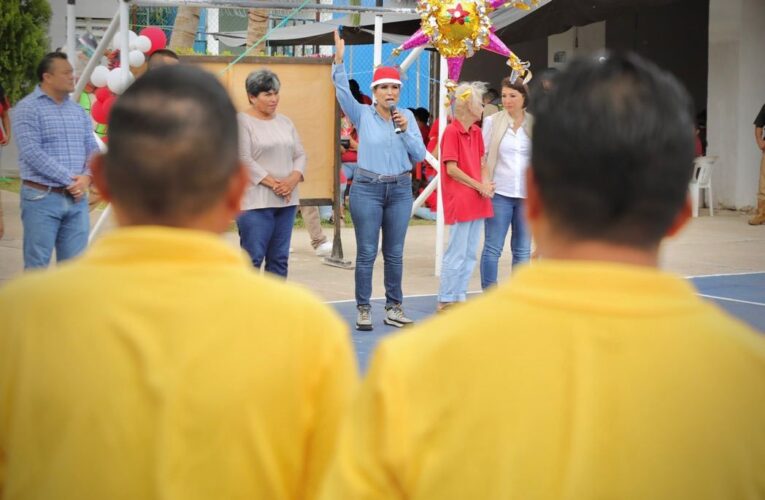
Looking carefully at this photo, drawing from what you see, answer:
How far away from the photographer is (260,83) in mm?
7766

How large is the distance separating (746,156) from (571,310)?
17515mm

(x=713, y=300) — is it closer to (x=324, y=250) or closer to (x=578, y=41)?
(x=324, y=250)

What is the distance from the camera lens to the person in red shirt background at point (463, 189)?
888 cm

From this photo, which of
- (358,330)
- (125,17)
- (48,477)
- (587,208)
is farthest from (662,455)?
(125,17)

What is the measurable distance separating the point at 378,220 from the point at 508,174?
3.97 feet

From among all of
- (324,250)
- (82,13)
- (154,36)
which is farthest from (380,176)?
(82,13)

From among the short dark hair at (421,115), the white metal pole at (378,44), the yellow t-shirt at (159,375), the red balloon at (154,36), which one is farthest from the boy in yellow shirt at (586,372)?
the short dark hair at (421,115)

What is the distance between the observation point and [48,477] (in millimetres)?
1901

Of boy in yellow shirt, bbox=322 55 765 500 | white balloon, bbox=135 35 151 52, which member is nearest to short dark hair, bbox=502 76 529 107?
white balloon, bbox=135 35 151 52

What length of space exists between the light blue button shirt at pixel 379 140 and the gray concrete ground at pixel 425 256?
186 cm

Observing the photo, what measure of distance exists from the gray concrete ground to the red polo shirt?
1.57 m

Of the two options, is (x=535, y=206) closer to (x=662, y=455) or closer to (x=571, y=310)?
(x=571, y=310)

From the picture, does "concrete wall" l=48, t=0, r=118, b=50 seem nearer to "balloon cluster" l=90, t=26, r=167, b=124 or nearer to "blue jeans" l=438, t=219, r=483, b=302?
"balloon cluster" l=90, t=26, r=167, b=124

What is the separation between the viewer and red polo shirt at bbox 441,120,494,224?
351 inches
